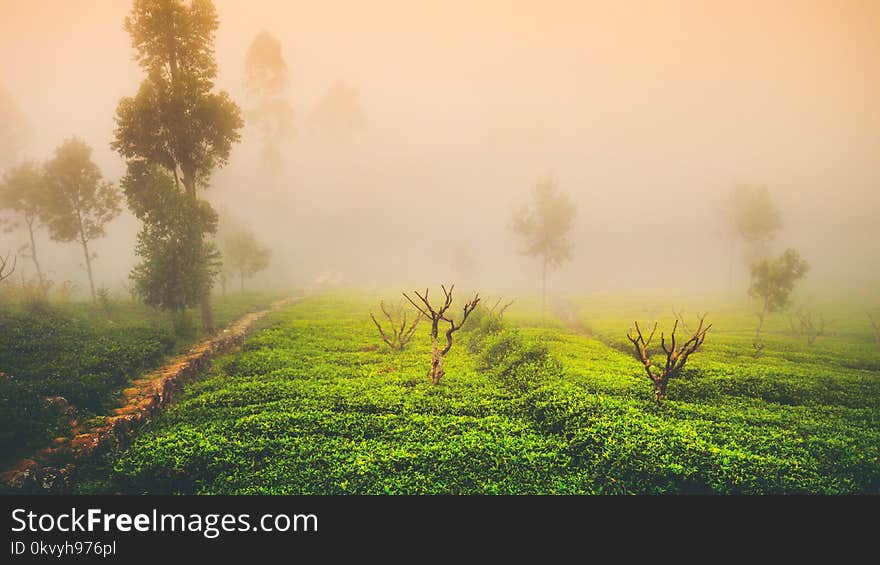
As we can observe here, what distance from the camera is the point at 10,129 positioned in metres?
62.6

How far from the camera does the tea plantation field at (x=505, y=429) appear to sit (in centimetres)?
1059

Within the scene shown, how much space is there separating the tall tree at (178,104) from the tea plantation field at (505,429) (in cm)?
1111

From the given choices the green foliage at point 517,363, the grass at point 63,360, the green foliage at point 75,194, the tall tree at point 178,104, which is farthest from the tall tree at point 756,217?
the green foliage at point 75,194

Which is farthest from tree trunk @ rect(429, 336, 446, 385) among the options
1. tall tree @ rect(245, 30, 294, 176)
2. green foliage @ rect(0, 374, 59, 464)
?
tall tree @ rect(245, 30, 294, 176)

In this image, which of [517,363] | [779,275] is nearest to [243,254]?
[517,363]

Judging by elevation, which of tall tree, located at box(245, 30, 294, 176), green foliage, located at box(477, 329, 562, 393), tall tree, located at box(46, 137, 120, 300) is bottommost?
green foliage, located at box(477, 329, 562, 393)

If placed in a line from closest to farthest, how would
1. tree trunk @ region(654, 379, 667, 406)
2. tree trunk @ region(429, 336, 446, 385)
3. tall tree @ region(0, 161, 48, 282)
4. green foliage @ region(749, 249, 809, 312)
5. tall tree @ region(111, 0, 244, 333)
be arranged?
1. tree trunk @ region(654, 379, 667, 406)
2. tree trunk @ region(429, 336, 446, 385)
3. tall tree @ region(111, 0, 244, 333)
4. green foliage @ region(749, 249, 809, 312)
5. tall tree @ region(0, 161, 48, 282)

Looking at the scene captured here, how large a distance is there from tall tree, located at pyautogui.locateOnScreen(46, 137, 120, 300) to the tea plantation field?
29769 millimetres

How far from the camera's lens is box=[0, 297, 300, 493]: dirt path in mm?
10359

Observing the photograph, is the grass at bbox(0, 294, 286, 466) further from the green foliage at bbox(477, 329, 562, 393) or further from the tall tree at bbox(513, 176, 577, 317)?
the tall tree at bbox(513, 176, 577, 317)

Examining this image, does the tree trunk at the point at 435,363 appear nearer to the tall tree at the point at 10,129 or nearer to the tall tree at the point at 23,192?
the tall tree at the point at 23,192

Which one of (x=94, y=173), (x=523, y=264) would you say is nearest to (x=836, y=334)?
(x=94, y=173)

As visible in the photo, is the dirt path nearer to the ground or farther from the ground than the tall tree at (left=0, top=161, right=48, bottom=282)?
nearer to the ground

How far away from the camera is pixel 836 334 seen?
36.2m
